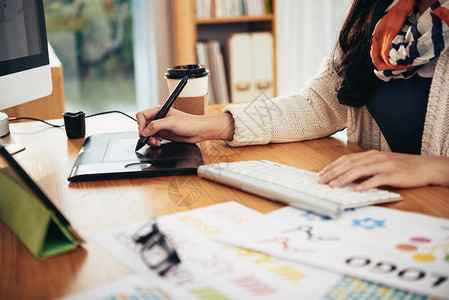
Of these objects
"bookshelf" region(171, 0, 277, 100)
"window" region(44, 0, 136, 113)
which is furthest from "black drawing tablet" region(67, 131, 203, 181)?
"window" region(44, 0, 136, 113)

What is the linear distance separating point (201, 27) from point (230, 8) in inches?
10.3

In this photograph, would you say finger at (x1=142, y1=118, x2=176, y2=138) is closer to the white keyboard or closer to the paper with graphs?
the white keyboard

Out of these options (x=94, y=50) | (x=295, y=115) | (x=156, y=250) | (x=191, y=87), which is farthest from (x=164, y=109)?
(x=94, y=50)

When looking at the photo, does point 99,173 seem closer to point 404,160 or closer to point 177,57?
point 404,160

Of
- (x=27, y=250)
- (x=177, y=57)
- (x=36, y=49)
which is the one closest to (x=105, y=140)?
(x=36, y=49)

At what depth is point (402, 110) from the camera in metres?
1.09

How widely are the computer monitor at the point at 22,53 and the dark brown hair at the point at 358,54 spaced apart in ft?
2.57

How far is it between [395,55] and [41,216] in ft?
2.56

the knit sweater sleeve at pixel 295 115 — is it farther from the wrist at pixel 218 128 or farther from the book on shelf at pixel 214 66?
the book on shelf at pixel 214 66

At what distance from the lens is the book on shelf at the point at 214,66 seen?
2791mm

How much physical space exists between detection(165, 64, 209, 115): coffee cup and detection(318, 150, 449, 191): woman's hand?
505mm

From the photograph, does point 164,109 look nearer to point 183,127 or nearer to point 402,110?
point 183,127

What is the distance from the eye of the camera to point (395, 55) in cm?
101

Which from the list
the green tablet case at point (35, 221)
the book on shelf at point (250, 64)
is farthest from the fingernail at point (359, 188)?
the book on shelf at point (250, 64)
